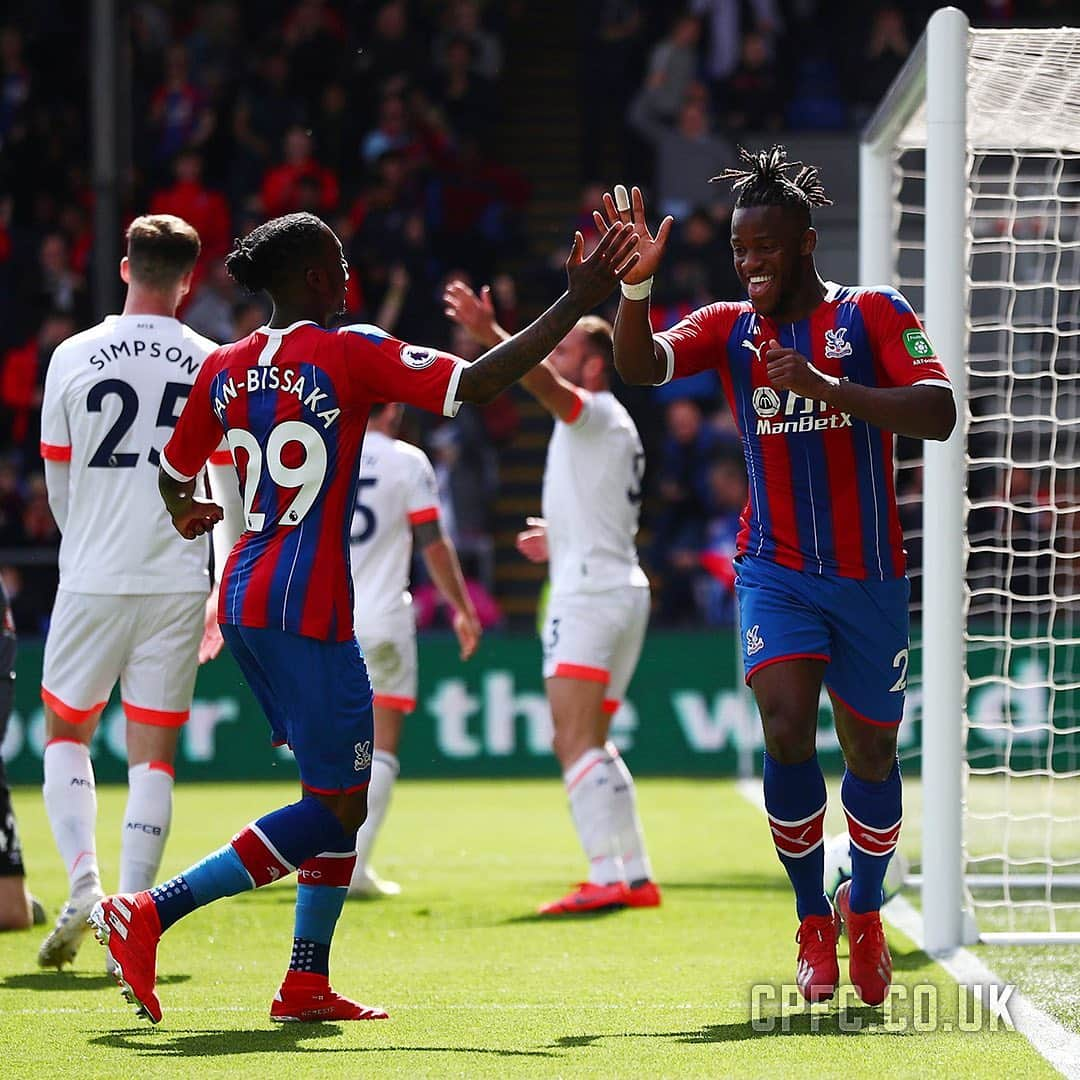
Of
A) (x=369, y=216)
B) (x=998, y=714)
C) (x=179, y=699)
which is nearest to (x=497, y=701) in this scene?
(x=998, y=714)

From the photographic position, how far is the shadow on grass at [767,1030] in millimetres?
4586

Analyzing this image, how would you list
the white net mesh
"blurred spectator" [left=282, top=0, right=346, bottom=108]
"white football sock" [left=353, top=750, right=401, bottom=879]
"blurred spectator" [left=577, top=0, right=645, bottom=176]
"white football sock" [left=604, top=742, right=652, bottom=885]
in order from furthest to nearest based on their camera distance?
"blurred spectator" [left=577, top=0, right=645, bottom=176]
"blurred spectator" [left=282, top=0, right=346, bottom=108]
"white football sock" [left=353, top=750, right=401, bottom=879]
"white football sock" [left=604, top=742, right=652, bottom=885]
the white net mesh

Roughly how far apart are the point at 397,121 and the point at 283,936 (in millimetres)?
11281

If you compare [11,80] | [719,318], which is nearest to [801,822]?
[719,318]

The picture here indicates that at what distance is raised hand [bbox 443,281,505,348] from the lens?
5.95 meters

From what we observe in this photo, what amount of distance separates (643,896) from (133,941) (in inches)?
125

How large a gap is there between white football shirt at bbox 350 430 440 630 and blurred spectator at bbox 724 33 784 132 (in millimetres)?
9571

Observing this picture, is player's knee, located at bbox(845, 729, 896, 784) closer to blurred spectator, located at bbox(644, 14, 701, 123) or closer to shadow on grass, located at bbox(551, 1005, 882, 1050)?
shadow on grass, located at bbox(551, 1005, 882, 1050)

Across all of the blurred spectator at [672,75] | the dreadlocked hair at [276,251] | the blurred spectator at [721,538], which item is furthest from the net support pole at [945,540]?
the blurred spectator at [672,75]

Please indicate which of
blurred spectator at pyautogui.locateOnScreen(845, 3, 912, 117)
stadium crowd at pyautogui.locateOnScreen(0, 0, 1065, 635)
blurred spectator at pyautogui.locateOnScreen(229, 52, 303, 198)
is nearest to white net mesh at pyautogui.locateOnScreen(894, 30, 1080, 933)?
blurred spectator at pyautogui.locateOnScreen(845, 3, 912, 117)

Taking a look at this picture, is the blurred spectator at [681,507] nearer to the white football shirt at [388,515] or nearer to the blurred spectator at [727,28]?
the blurred spectator at [727,28]

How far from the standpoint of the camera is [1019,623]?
13.8 meters

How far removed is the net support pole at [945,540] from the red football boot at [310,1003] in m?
2.06

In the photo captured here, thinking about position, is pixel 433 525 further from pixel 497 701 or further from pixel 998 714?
pixel 998 714
